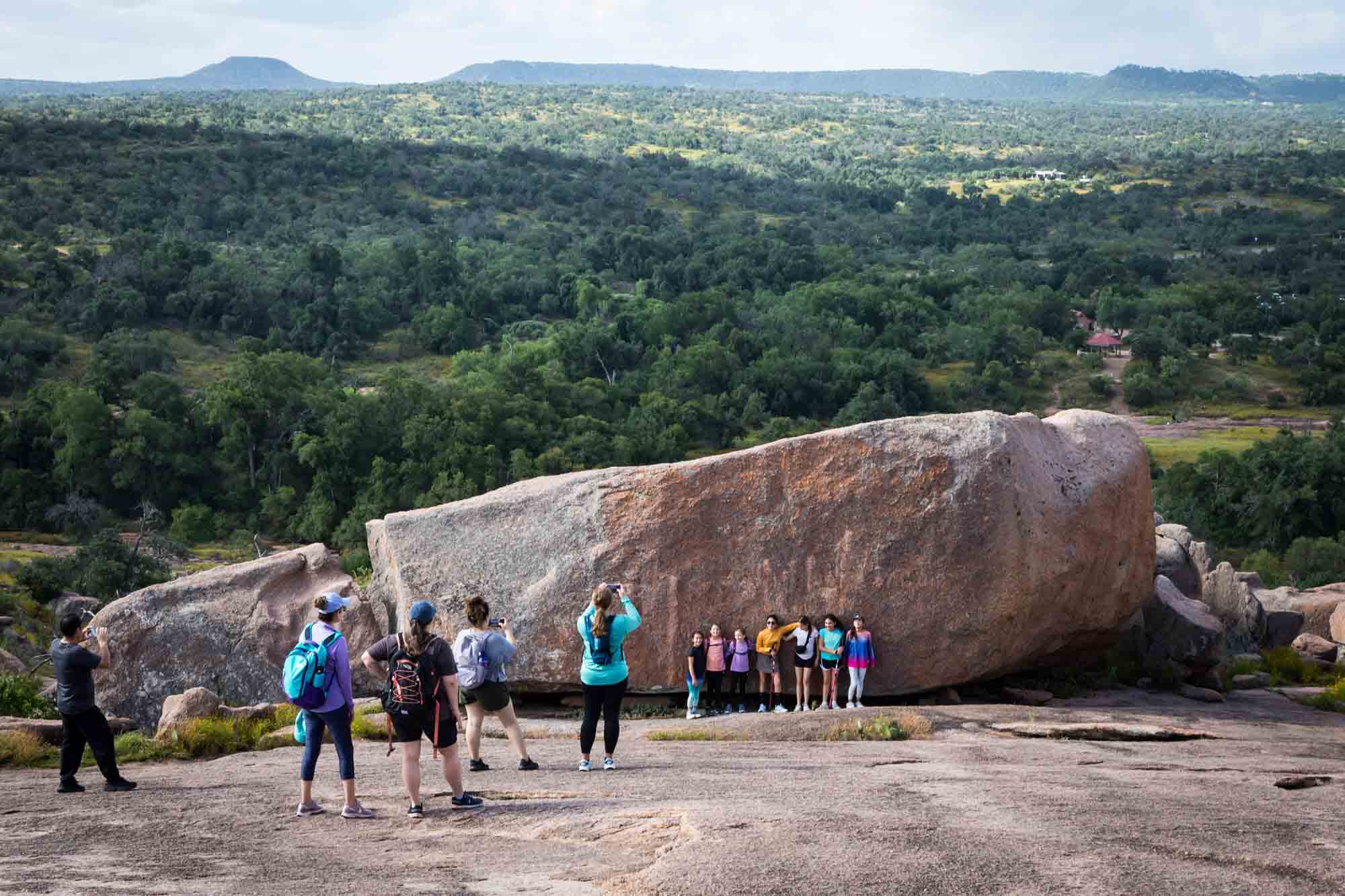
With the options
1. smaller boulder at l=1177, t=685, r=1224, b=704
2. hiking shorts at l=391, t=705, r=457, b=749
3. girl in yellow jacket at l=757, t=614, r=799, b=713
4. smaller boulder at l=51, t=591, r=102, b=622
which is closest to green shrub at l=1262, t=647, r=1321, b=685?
smaller boulder at l=1177, t=685, r=1224, b=704

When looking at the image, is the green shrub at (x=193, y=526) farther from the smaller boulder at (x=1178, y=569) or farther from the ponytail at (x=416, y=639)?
the ponytail at (x=416, y=639)

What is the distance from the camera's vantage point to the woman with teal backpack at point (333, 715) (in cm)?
994

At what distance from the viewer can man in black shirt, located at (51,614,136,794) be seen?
35.7 ft

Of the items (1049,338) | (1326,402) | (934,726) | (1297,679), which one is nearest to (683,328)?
(1049,338)

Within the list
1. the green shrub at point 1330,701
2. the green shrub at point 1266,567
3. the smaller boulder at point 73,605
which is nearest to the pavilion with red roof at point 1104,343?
the green shrub at point 1266,567

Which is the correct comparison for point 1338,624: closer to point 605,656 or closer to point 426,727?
point 605,656

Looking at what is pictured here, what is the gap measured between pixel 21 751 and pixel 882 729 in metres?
8.44

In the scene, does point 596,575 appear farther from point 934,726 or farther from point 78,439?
point 78,439

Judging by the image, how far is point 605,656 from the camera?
11.4 metres

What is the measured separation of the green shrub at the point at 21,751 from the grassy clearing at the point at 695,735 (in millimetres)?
5896

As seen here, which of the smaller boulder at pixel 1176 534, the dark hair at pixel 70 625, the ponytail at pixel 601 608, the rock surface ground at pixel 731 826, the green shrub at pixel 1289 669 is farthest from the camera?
the smaller boulder at pixel 1176 534

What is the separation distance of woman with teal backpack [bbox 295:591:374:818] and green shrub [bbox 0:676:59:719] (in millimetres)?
7258

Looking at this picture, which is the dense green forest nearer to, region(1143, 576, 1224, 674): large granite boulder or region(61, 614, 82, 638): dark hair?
region(1143, 576, 1224, 674): large granite boulder

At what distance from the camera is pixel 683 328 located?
80312mm
